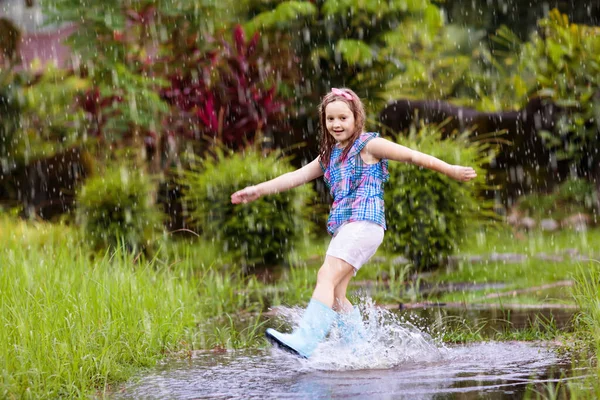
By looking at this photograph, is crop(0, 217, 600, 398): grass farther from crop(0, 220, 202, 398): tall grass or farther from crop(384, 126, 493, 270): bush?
crop(384, 126, 493, 270): bush

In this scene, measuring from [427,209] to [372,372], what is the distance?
421 centimetres

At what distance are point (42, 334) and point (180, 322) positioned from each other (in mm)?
1432

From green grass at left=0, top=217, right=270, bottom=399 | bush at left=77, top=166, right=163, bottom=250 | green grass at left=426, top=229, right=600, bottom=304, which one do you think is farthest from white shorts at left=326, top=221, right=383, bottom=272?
bush at left=77, top=166, right=163, bottom=250

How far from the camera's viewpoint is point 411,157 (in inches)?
187

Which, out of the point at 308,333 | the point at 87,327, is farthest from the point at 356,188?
the point at 87,327

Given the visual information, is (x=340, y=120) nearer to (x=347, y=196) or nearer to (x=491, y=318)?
(x=347, y=196)

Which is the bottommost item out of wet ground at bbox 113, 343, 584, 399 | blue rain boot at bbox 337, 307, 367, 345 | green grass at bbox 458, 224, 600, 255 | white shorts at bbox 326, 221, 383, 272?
wet ground at bbox 113, 343, 584, 399

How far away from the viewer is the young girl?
459 centimetres

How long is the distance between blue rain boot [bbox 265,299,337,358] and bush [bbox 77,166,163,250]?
16.5ft

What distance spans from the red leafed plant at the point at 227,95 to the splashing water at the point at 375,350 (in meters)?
7.50

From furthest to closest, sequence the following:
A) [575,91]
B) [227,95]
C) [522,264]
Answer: [227,95]
[575,91]
[522,264]

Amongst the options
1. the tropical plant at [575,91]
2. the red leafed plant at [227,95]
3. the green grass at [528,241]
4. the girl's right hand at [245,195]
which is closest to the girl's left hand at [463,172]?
the girl's right hand at [245,195]

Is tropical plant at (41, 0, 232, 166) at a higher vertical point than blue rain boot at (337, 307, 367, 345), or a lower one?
higher

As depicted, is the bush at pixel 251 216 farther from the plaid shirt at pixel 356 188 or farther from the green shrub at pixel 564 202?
the green shrub at pixel 564 202
